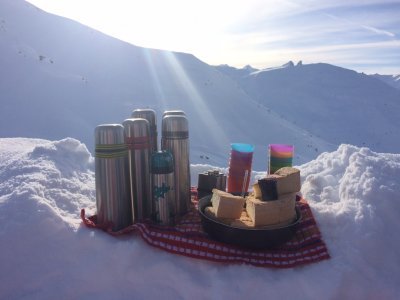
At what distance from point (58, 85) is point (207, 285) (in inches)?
363

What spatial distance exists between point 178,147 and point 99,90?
359 inches

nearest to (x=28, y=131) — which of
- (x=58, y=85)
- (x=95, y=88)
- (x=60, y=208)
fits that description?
(x=58, y=85)

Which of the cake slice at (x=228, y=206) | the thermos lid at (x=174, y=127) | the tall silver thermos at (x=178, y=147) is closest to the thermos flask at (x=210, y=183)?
the tall silver thermos at (x=178, y=147)

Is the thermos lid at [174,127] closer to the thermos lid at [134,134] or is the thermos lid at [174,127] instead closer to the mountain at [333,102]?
the thermos lid at [134,134]

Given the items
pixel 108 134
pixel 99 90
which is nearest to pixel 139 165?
pixel 108 134

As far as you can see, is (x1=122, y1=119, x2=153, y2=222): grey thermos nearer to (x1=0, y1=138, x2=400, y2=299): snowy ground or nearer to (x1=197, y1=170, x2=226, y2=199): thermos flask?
(x1=0, y1=138, x2=400, y2=299): snowy ground

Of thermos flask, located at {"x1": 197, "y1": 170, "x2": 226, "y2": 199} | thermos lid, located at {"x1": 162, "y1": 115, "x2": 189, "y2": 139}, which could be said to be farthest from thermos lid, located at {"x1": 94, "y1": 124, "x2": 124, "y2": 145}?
thermos flask, located at {"x1": 197, "y1": 170, "x2": 226, "y2": 199}

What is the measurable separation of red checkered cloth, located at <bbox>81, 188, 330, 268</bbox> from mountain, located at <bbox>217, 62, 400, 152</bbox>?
49.3ft

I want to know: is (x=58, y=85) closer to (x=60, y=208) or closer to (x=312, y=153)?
(x=312, y=153)

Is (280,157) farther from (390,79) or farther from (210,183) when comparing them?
(390,79)

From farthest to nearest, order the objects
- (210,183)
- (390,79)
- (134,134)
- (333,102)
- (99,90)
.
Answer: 1. (390,79)
2. (333,102)
3. (99,90)
4. (210,183)
5. (134,134)

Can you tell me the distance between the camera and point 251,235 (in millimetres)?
1583

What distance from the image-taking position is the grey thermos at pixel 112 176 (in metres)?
1.71

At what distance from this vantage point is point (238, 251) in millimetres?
1673
